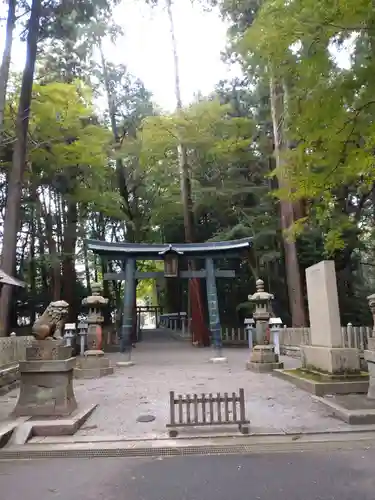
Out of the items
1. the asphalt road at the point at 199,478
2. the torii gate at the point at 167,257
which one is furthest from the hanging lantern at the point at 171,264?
the asphalt road at the point at 199,478

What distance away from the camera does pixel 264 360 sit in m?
12.5

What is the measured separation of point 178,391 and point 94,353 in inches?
173

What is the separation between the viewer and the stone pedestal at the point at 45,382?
689cm

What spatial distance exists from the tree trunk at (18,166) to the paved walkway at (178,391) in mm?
4765

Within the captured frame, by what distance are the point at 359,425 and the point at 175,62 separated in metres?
24.6

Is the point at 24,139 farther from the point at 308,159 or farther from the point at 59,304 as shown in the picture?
the point at 308,159

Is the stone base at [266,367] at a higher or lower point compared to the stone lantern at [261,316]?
lower

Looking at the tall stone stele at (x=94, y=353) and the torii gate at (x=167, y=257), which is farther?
the torii gate at (x=167, y=257)

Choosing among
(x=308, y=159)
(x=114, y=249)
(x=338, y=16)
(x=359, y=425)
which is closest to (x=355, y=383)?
(x=359, y=425)

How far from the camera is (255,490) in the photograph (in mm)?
4164

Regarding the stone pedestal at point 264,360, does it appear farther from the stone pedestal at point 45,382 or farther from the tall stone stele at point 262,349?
the stone pedestal at point 45,382

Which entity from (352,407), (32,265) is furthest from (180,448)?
(32,265)

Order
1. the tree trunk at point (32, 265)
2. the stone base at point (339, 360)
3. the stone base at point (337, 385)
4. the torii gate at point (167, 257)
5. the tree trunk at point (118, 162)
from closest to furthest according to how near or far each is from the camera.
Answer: the stone base at point (337, 385) → the stone base at point (339, 360) → the torii gate at point (167, 257) → the tree trunk at point (32, 265) → the tree trunk at point (118, 162)

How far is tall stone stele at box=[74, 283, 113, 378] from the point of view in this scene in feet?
40.4
